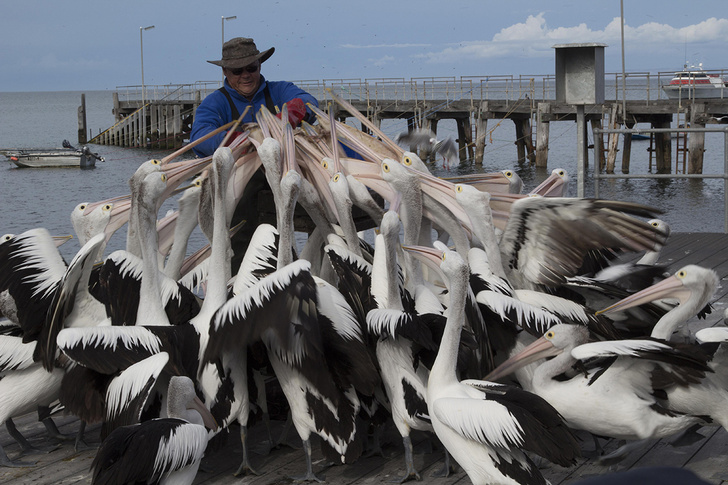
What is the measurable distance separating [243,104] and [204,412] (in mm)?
2175

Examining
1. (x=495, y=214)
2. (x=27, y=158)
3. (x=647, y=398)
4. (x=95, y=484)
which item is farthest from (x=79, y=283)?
(x=27, y=158)

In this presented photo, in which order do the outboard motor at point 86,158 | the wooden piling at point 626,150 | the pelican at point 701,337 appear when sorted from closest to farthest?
the pelican at point 701,337, the wooden piling at point 626,150, the outboard motor at point 86,158

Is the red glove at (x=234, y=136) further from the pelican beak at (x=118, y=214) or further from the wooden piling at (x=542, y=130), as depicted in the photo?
the wooden piling at (x=542, y=130)

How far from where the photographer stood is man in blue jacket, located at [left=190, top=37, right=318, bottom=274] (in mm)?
4660

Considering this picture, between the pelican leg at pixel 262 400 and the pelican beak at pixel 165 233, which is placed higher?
the pelican beak at pixel 165 233

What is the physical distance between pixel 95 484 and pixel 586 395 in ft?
5.81

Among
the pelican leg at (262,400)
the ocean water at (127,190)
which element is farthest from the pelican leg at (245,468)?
the ocean water at (127,190)

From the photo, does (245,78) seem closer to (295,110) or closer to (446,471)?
(295,110)

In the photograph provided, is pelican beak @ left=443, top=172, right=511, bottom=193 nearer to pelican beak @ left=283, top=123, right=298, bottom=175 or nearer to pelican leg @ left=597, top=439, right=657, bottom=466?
pelican beak @ left=283, top=123, right=298, bottom=175

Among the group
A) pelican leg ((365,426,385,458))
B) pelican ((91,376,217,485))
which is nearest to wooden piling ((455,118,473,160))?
pelican leg ((365,426,385,458))

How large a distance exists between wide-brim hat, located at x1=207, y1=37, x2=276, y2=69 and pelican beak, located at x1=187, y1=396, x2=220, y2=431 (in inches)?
81.7

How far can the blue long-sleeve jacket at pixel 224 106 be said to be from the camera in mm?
4641

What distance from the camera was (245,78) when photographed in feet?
15.7

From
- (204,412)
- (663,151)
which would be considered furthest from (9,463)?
(663,151)
